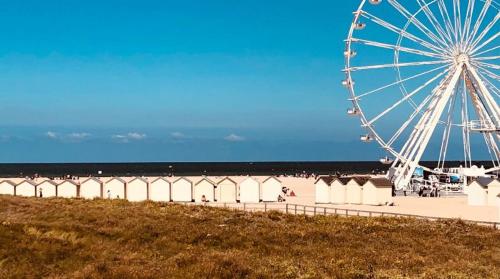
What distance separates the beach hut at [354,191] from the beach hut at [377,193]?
12.1 inches

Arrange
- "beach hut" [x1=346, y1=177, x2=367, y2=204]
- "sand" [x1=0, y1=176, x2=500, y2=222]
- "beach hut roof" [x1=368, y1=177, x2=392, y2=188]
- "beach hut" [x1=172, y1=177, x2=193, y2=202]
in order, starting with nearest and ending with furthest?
"sand" [x1=0, y1=176, x2=500, y2=222], "beach hut roof" [x1=368, y1=177, x2=392, y2=188], "beach hut" [x1=172, y1=177, x2=193, y2=202], "beach hut" [x1=346, y1=177, x2=367, y2=204]

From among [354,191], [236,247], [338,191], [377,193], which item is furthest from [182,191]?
[236,247]

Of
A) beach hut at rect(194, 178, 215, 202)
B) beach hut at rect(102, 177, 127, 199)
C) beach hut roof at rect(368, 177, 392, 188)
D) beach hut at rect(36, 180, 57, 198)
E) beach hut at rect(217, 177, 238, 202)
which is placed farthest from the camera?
beach hut at rect(217, 177, 238, 202)

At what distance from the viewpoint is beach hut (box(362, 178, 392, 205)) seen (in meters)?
43.8

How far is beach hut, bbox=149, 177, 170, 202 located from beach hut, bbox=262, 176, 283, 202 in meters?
7.28

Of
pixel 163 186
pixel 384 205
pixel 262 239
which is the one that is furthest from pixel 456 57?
pixel 262 239

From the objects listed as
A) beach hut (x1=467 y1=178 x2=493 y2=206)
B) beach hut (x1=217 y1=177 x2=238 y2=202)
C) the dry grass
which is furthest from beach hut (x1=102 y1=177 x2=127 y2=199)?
beach hut (x1=467 y1=178 x2=493 y2=206)

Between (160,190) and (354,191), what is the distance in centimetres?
1424

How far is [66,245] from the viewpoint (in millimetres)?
16500

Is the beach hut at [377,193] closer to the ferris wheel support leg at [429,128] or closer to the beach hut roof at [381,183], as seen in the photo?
the beach hut roof at [381,183]

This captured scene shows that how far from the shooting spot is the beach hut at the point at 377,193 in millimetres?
43750

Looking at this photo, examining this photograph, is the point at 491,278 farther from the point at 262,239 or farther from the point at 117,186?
the point at 117,186

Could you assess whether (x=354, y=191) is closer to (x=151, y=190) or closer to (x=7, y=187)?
(x=151, y=190)

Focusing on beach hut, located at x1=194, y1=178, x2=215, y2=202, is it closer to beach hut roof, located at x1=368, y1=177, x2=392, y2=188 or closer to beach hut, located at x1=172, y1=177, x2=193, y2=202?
beach hut, located at x1=172, y1=177, x2=193, y2=202
